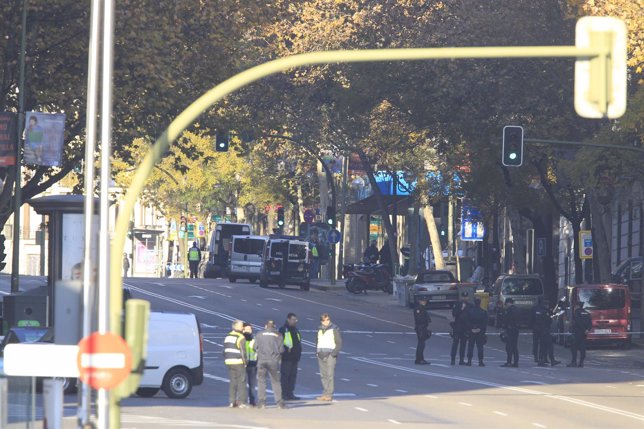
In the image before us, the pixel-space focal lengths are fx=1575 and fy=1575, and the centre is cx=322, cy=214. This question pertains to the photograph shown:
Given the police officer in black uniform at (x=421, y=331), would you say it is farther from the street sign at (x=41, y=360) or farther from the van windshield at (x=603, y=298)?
the street sign at (x=41, y=360)

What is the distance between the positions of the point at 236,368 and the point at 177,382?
209cm

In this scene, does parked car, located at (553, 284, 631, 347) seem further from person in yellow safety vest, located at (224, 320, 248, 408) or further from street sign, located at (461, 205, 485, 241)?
street sign, located at (461, 205, 485, 241)

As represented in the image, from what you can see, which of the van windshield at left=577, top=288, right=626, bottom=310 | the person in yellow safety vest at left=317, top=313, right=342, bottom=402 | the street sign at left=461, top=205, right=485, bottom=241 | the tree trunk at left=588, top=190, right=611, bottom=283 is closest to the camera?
the person in yellow safety vest at left=317, top=313, right=342, bottom=402

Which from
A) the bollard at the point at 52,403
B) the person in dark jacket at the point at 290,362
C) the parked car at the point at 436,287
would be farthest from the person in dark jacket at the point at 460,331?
the bollard at the point at 52,403

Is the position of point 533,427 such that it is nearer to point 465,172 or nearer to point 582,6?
point 582,6

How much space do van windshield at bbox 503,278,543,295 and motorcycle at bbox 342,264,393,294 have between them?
16067 mm

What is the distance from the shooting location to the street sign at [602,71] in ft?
44.4

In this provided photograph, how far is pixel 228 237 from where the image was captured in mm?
Result: 78938

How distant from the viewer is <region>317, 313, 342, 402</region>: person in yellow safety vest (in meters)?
27.4

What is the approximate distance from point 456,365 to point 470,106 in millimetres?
10660

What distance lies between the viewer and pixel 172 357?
27766 millimetres

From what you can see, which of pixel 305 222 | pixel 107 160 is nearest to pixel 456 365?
pixel 107 160

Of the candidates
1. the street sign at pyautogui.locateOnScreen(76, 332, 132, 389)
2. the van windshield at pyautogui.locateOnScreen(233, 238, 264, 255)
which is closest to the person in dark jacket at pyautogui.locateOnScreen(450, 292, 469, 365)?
the street sign at pyautogui.locateOnScreen(76, 332, 132, 389)

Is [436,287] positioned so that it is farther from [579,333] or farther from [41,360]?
[41,360]
